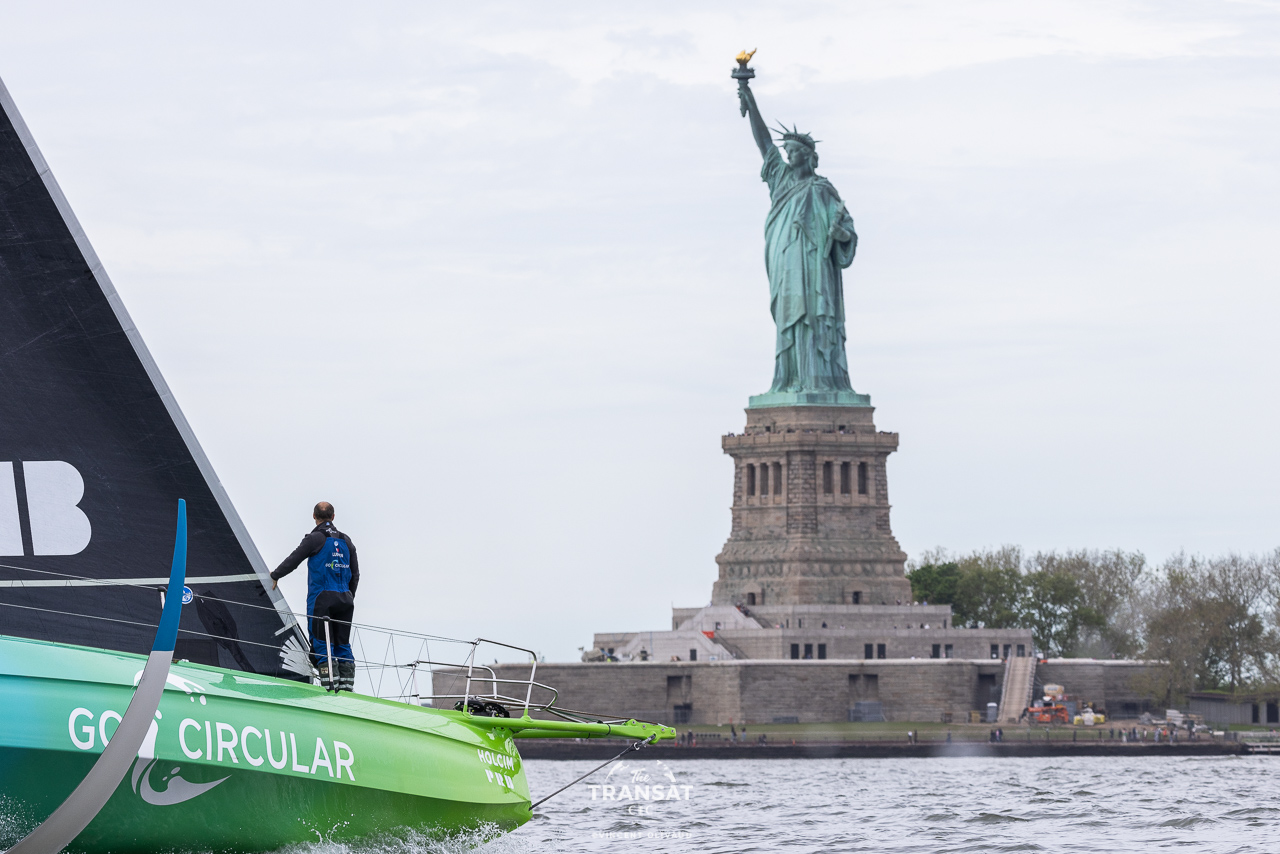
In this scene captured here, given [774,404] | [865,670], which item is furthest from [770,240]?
[865,670]

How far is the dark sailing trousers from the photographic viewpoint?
15.8 metres

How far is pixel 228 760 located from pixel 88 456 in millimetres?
2689

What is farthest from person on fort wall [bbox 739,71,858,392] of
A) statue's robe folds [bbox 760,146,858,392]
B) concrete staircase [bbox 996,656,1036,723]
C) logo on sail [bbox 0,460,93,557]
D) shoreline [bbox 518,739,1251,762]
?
logo on sail [bbox 0,460,93,557]

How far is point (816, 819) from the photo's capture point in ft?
101

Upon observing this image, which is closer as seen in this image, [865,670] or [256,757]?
[256,757]

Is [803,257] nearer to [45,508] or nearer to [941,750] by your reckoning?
[941,750]

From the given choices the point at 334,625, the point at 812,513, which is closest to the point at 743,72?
the point at 812,513

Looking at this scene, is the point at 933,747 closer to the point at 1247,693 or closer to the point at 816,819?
the point at 1247,693

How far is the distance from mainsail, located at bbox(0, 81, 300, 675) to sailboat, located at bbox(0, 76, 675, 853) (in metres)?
0.01

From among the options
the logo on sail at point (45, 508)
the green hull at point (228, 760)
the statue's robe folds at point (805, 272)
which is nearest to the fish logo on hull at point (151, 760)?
the green hull at point (228, 760)

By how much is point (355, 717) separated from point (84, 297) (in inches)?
145

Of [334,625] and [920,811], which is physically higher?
[334,625]

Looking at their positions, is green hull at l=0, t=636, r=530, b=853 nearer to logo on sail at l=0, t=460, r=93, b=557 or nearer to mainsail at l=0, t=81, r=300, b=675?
mainsail at l=0, t=81, r=300, b=675

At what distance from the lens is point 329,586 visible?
52.0 ft
